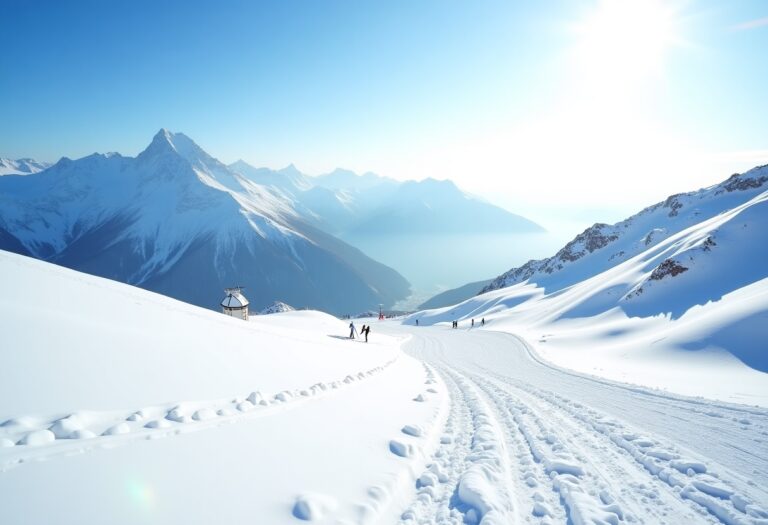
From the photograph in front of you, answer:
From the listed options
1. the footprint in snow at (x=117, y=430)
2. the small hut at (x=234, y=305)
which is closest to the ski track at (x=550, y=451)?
the footprint in snow at (x=117, y=430)

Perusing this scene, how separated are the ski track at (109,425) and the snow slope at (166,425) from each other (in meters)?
0.02

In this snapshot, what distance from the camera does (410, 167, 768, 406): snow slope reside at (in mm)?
16625

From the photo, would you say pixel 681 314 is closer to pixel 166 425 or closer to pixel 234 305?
pixel 166 425

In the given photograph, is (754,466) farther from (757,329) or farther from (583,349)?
(583,349)

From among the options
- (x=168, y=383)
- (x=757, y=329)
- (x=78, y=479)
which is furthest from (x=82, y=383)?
(x=757, y=329)

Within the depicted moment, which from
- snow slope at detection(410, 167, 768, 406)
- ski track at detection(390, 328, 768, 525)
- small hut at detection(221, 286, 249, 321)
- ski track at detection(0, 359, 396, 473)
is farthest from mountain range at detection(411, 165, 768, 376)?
small hut at detection(221, 286, 249, 321)

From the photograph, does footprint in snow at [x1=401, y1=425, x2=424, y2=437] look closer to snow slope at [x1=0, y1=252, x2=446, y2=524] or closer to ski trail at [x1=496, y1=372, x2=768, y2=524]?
snow slope at [x1=0, y1=252, x2=446, y2=524]

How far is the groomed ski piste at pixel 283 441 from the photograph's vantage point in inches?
165

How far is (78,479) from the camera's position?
391cm

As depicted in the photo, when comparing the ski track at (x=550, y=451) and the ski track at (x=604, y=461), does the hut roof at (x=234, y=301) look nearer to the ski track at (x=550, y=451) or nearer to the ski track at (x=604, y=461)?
the ski track at (x=550, y=451)

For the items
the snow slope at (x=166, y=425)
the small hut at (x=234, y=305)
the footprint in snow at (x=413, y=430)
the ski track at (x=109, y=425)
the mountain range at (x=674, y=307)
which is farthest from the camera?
the small hut at (x=234, y=305)

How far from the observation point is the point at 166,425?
5.54 metres

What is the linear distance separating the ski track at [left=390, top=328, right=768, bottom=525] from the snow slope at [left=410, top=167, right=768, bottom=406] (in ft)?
12.2

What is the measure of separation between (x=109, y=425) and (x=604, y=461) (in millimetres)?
8083
